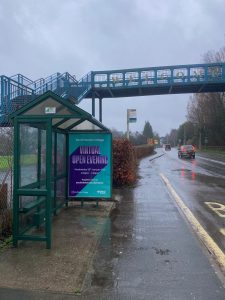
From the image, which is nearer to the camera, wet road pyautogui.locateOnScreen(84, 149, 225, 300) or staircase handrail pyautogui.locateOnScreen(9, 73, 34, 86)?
wet road pyautogui.locateOnScreen(84, 149, 225, 300)

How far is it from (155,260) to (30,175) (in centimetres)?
281

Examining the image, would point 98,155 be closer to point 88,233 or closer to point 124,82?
point 88,233

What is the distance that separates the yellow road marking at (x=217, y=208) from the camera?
10148 mm

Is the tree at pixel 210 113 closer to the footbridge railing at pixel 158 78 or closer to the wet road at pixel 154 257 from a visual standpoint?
the footbridge railing at pixel 158 78

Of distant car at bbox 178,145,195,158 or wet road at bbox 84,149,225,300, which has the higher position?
distant car at bbox 178,145,195,158

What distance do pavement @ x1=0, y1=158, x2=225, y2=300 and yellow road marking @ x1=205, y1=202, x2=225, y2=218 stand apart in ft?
4.27

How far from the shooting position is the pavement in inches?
193

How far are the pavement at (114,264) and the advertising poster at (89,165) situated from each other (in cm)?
144

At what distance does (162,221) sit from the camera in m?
9.06

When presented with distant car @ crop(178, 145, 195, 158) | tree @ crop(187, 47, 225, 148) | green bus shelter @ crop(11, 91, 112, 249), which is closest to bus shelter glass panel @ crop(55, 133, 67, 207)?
green bus shelter @ crop(11, 91, 112, 249)

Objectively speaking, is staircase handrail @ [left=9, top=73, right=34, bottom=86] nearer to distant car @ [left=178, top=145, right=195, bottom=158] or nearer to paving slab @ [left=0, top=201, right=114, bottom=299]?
paving slab @ [left=0, top=201, right=114, bottom=299]

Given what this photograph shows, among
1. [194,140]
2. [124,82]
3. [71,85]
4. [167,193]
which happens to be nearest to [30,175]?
[167,193]

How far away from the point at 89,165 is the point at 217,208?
11.1 feet

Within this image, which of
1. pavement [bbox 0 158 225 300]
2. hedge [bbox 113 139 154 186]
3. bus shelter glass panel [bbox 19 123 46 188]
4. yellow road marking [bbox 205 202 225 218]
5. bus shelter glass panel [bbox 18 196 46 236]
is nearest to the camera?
pavement [bbox 0 158 225 300]
